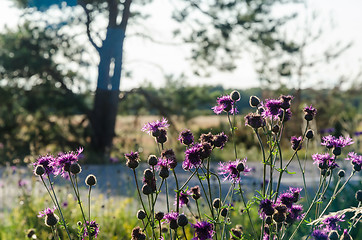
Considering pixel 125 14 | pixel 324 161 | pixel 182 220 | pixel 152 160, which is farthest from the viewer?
pixel 125 14

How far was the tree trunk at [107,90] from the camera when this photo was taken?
1050 centimetres

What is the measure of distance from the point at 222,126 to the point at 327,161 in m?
9.65

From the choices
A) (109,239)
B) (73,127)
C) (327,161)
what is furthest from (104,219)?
(73,127)

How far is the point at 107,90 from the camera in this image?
10.8m

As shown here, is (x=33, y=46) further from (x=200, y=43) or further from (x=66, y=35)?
(x=200, y=43)

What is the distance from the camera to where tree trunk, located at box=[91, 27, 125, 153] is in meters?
10.5

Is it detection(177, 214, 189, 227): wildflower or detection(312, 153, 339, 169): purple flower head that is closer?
detection(177, 214, 189, 227): wildflower

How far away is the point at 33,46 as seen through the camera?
35.3 feet

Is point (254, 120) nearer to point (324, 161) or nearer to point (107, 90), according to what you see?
point (324, 161)

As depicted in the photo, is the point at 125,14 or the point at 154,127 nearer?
the point at 154,127

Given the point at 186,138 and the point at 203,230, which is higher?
the point at 186,138

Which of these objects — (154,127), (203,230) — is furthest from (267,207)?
(154,127)

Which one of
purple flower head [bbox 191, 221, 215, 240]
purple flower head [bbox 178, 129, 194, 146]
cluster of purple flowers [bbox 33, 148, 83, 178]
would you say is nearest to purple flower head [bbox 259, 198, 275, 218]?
purple flower head [bbox 191, 221, 215, 240]

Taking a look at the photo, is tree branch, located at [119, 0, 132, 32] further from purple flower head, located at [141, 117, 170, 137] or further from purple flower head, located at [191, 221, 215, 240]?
purple flower head, located at [191, 221, 215, 240]
